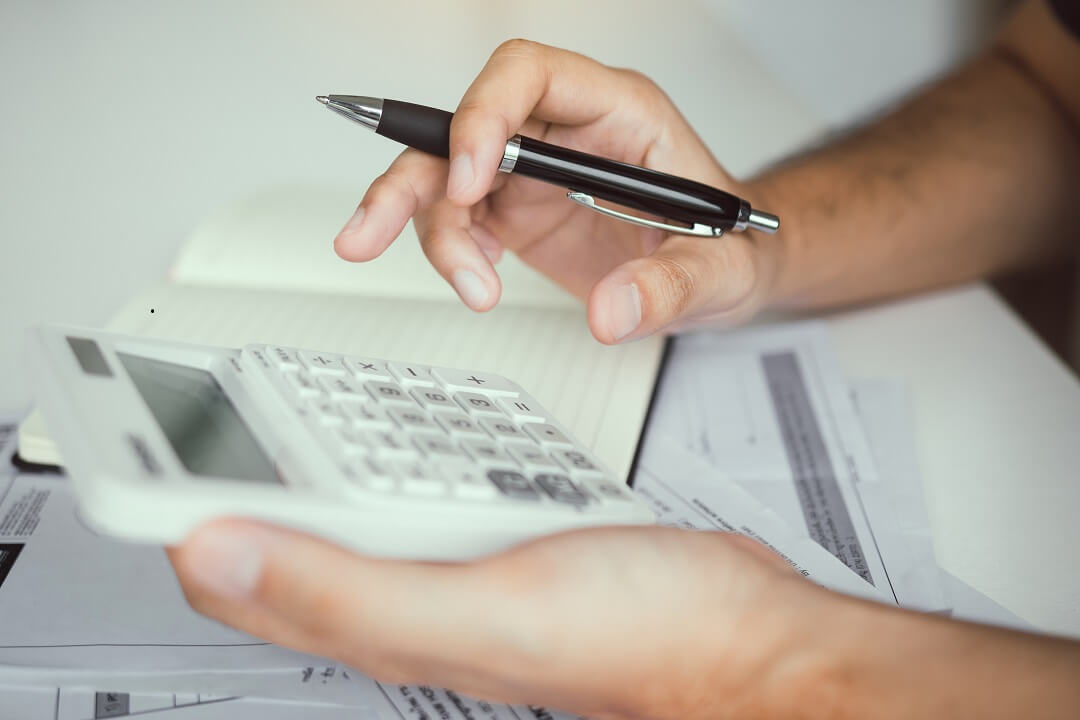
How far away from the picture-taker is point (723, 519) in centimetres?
50

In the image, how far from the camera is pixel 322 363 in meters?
0.44

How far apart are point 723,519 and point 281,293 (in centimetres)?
38

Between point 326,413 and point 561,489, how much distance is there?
0.34 ft

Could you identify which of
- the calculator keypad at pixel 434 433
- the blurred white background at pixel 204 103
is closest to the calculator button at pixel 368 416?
the calculator keypad at pixel 434 433

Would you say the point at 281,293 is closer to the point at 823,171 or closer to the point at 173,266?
the point at 173,266

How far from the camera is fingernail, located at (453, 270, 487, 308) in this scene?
1.77 feet

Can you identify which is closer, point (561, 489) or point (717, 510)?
point (561, 489)

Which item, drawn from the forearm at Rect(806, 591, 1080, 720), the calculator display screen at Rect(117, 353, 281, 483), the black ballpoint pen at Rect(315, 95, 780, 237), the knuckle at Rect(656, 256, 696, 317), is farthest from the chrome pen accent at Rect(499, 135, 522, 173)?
the forearm at Rect(806, 591, 1080, 720)

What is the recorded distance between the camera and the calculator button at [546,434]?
42 centimetres

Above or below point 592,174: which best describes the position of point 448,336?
below

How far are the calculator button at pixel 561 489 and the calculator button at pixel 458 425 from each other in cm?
4

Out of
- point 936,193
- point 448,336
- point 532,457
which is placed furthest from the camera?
point 936,193

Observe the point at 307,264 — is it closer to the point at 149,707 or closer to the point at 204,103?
the point at 204,103

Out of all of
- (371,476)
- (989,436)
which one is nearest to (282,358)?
(371,476)
